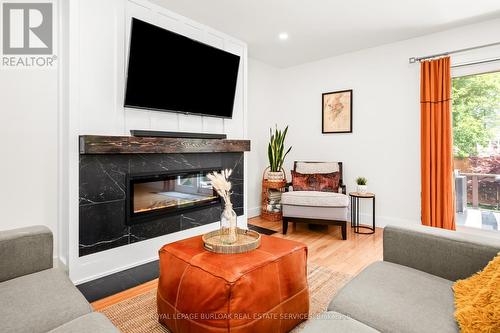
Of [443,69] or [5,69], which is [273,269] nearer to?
[5,69]

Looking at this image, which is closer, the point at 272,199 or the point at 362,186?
the point at 362,186

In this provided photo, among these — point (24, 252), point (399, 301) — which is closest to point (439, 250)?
point (399, 301)

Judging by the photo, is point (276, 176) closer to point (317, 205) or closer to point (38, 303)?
point (317, 205)

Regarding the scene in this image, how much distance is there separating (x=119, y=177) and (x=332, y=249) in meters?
2.30

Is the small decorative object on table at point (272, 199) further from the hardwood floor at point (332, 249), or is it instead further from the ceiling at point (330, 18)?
the ceiling at point (330, 18)

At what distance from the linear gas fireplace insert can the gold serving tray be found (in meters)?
1.13

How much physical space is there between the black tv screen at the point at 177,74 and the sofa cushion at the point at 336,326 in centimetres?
236

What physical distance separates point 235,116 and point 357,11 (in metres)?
1.80

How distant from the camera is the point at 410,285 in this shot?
4.54ft

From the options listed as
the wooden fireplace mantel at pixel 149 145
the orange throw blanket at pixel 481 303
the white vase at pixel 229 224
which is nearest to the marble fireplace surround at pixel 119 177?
the wooden fireplace mantel at pixel 149 145

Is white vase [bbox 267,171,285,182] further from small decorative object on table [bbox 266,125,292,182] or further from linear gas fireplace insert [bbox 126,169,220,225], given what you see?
linear gas fireplace insert [bbox 126,169,220,225]

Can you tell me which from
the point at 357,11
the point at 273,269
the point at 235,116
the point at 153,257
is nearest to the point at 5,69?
the point at 153,257

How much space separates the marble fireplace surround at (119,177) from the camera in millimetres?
2359

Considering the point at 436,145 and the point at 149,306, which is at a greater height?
the point at 436,145
